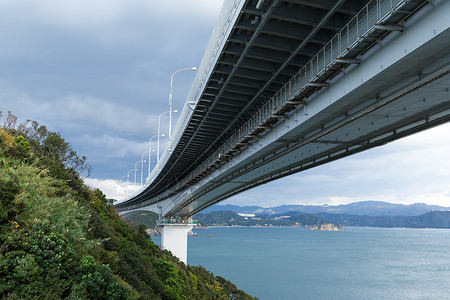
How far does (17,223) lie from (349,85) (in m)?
11.8

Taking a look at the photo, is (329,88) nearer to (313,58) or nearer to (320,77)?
(320,77)

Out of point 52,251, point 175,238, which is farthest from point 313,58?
point 175,238

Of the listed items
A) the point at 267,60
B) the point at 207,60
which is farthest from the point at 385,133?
the point at 207,60

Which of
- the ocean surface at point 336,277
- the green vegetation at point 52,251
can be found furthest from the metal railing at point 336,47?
the ocean surface at point 336,277

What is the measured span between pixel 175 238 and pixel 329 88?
152 ft

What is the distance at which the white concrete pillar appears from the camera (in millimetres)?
54719

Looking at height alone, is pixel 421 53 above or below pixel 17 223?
above

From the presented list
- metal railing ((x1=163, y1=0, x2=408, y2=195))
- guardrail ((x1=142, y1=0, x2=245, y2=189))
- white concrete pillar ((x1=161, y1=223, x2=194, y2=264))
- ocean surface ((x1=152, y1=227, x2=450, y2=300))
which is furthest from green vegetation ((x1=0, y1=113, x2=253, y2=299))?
ocean surface ((x1=152, y1=227, x2=450, y2=300))

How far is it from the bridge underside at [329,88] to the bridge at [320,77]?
0.04 metres

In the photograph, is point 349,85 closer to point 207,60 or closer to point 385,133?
point 385,133

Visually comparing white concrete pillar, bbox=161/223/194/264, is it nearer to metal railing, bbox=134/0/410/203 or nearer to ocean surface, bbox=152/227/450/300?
ocean surface, bbox=152/227/450/300

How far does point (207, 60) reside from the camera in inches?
782

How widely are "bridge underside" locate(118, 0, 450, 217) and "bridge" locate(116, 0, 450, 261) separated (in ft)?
0.14

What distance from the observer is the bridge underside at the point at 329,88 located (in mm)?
11117
